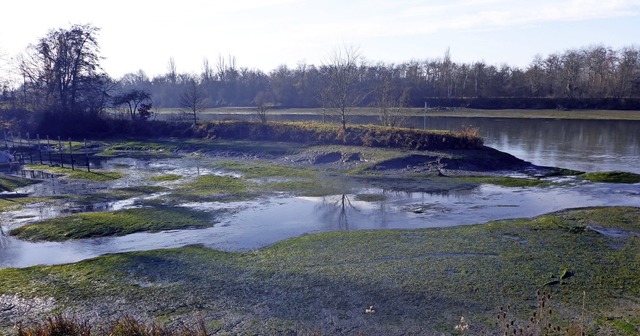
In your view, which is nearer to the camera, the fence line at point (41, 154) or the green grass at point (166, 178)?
the green grass at point (166, 178)

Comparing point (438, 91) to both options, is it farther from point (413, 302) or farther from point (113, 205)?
point (413, 302)

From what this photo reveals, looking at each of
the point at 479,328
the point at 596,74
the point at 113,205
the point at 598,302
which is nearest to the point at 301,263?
the point at 479,328

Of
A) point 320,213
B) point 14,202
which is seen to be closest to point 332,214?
point 320,213

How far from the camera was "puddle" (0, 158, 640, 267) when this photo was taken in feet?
A: 43.9

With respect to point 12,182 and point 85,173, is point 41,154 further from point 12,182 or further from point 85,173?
point 12,182

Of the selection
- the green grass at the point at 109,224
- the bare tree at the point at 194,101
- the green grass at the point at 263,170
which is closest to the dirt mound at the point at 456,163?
the green grass at the point at 263,170

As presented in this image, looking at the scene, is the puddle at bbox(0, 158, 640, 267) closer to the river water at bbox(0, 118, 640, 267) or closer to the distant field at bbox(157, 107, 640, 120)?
the river water at bbox(0, 118, 640, 267)

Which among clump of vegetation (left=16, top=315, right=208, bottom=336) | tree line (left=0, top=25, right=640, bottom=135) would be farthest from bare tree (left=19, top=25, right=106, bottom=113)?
clump of vegetation (left=16, top=315, right=208, bottom=336)

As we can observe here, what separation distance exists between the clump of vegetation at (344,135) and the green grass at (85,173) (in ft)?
40.1

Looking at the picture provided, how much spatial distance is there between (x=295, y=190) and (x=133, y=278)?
35.8 ft

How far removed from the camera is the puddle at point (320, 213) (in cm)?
1337

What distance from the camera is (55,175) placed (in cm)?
2659

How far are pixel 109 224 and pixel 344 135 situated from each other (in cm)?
1895

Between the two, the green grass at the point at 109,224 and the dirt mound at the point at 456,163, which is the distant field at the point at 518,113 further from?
the green grass at the point at 109,224
